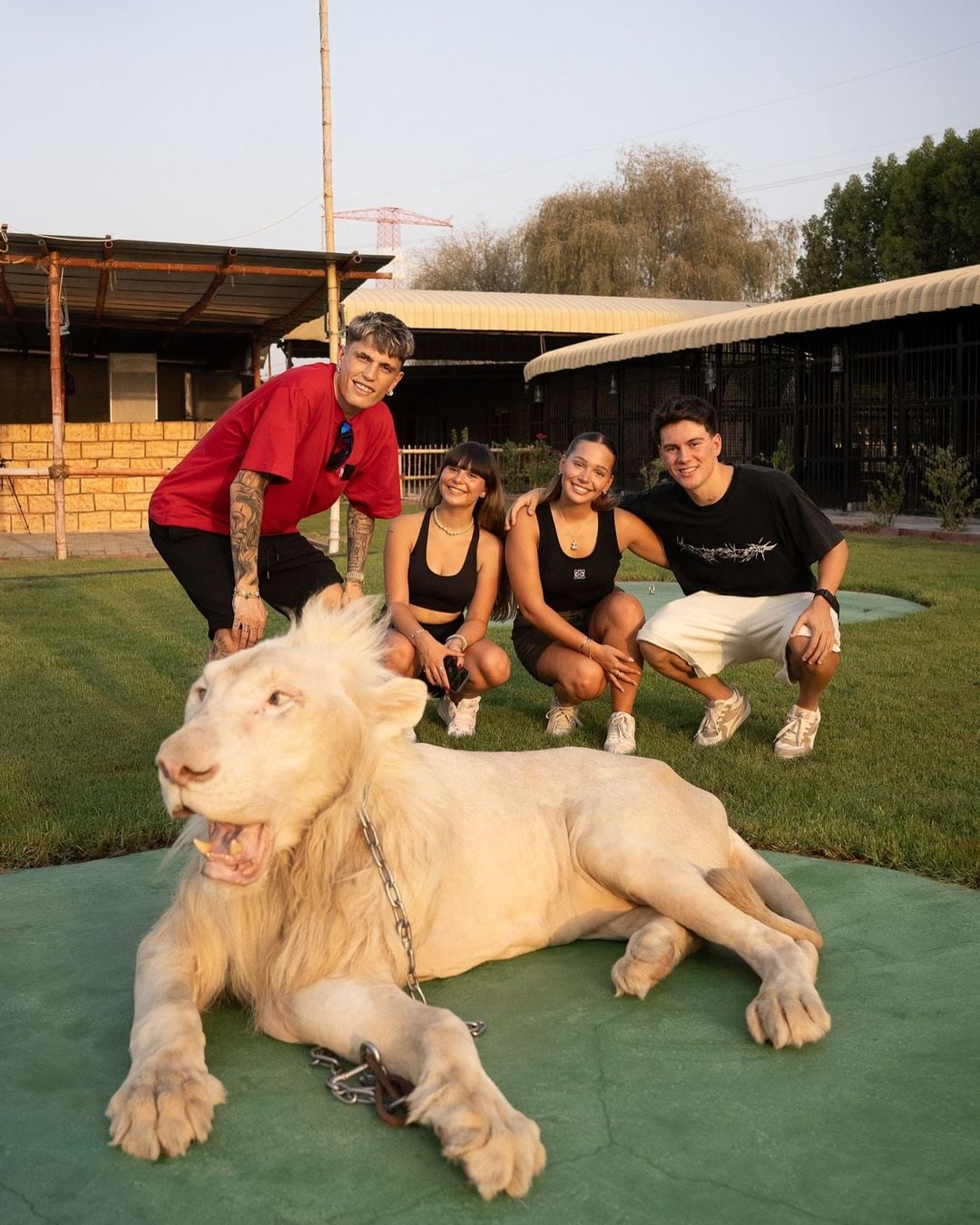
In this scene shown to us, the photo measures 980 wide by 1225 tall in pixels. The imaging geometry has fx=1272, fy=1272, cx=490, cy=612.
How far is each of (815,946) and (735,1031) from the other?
52 centimetres

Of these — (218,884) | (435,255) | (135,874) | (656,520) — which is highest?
(435,255)

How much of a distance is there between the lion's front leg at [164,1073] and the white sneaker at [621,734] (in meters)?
3.54

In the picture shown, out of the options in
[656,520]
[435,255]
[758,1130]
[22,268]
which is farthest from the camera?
[435,255]

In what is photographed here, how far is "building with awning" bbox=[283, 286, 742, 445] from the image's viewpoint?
3105 centimetres

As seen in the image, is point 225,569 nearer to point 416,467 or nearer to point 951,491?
point 951,491

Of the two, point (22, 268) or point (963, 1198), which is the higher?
point (22, 268)

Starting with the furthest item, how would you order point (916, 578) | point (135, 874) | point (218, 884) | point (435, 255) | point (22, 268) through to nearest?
point (435, 255) < point (22, 268) < point (916, 578) < point (135, 874) < point (218, 884)

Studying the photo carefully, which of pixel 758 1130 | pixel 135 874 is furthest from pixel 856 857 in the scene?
pixel 135 874

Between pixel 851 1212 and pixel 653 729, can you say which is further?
pixel 653 729

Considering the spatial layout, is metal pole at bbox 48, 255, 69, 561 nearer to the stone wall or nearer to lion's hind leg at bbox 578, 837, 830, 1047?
the stone wall

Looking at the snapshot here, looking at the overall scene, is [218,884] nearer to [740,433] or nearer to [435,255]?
[740,433]

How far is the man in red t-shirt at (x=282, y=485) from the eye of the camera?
5.27 metres

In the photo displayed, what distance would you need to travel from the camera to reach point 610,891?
12.1 feet

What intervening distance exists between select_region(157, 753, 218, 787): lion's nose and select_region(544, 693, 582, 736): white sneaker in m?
4.37
